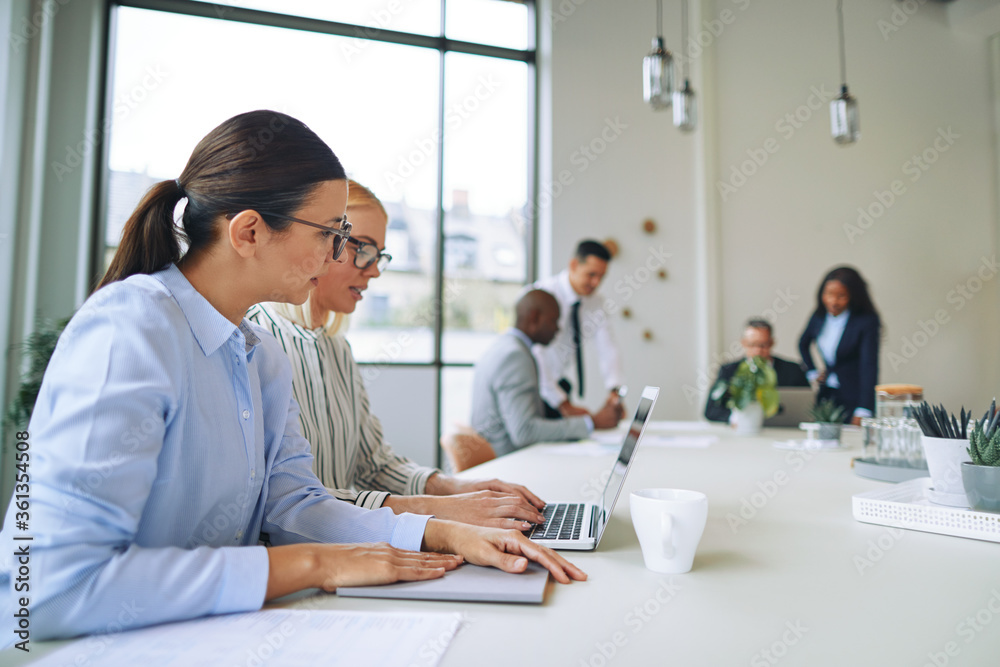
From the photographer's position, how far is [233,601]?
2.35 ft

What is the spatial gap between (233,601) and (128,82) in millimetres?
4354

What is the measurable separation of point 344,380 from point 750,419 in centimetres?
177

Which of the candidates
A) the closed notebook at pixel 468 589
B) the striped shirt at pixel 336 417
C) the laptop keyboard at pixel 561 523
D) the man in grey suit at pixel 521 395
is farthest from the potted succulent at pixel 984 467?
the man in grey suit at pixel 521 395

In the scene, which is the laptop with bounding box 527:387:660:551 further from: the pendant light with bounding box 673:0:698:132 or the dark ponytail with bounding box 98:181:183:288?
the pendant light with bounding box 673:0:698:132

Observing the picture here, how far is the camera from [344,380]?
164cm

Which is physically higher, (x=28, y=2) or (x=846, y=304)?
(x=28, y=2)

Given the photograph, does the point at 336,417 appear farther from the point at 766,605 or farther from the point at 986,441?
the point at 986,441

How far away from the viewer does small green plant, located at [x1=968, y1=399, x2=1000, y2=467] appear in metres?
1.04

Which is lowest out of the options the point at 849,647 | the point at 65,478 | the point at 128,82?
the point at 849,647

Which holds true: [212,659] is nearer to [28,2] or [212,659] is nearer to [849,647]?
[849,647]

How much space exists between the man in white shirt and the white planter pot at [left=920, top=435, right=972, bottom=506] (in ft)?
7.07

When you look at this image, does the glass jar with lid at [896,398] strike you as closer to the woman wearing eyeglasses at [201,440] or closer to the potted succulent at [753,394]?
the potted succulent at [753,394]

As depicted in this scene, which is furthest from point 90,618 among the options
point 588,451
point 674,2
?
point 674,2

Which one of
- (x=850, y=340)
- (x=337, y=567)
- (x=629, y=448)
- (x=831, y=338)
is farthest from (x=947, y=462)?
(x=831, y=338)
